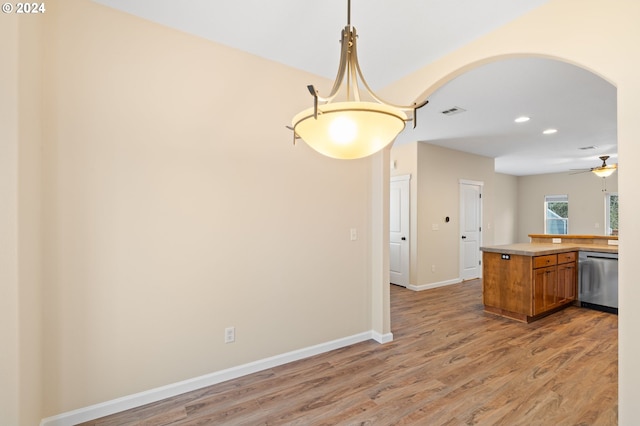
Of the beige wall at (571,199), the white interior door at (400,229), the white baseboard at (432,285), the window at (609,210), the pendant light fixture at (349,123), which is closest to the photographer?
the pendant light fixture at (349,123)

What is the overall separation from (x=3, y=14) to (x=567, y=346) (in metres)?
5.01

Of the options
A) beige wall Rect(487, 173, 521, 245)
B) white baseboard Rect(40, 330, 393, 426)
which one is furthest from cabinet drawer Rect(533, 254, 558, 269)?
beige wall Rect(487, 173, 521, 245)

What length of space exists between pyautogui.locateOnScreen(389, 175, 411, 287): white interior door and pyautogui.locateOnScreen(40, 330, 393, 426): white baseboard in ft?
9.15

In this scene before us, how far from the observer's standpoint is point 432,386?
236 cm

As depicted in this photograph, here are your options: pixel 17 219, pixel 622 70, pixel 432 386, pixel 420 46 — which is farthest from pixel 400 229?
pixel 17 219

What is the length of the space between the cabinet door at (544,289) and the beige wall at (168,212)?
2708 millimetres

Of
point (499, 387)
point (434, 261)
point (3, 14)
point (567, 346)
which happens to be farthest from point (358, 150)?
point (434, 261)

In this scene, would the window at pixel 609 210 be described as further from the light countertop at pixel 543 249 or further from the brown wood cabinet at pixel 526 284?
the brown wood cabinet at pixel 526 284

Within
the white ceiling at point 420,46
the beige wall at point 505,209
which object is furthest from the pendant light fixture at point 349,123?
the beige wall at point 505,209

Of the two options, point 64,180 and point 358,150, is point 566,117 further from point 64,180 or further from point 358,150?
point 64,180

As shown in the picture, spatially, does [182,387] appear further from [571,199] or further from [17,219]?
[571,199]

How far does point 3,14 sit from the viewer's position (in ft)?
4.56

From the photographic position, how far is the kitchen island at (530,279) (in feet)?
12.4

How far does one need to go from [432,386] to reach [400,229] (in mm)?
3671
